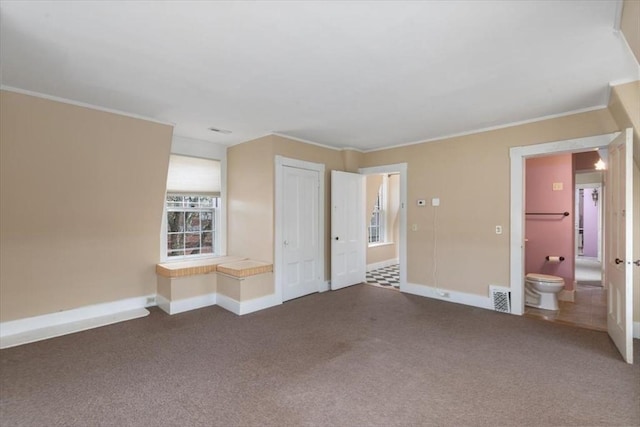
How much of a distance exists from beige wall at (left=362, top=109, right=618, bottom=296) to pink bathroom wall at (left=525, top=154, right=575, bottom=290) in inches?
47.2

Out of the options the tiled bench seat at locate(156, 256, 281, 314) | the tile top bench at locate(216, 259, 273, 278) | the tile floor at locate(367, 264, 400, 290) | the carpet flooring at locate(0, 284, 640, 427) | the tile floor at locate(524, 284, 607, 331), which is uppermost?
the tile top bench at locate(216, 259, 273, 278)

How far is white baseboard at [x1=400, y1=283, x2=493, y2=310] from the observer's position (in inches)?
167

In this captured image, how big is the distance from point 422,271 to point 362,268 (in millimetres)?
1203

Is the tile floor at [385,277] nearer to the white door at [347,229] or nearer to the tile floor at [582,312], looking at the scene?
the white door at [347,229]

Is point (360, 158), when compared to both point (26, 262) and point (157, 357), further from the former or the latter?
point (26, 262)

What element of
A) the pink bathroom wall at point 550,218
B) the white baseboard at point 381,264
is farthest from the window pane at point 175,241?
the pink bathroom wall at point 550,218

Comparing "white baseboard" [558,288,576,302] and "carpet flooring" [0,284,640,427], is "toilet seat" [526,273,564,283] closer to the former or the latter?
"white baseboard" [558,288,576,302]

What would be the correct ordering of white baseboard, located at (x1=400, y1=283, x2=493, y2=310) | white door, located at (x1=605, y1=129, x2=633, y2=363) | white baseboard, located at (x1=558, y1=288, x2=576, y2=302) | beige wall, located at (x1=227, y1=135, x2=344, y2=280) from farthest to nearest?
white baseboard, located at (x1=558, y1=288, x2=576, y2=302) → beige wall, located at (x1=227, y1=135, x2=344, y2=280) → white baseboard, located at (x1=400, y1=283, x2=493, y2=310) → white door, located at (x1=605, y1=129, x2=633, y2=363)

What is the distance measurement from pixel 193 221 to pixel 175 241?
42cm

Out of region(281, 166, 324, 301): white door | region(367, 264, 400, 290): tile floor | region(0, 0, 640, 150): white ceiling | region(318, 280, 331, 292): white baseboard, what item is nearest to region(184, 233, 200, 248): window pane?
region(281, 166, 324, 301): white door

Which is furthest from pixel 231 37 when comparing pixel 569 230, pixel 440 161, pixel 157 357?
pixel 569 230

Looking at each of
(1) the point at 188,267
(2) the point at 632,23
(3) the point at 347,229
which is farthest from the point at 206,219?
(2) the point at 632,23

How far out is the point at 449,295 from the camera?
15.0 feet

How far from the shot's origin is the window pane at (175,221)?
15.1 feet
